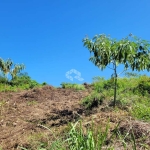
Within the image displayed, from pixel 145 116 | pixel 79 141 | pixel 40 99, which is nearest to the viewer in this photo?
pixel 79 141

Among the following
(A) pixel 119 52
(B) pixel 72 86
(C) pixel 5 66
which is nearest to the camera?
(A) pixel 119 52

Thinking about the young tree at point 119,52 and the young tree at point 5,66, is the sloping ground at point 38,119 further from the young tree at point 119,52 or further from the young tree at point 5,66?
the young tree at point 5,66

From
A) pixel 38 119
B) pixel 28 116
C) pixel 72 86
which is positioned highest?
pixel 72 86

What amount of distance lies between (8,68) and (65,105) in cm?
1913

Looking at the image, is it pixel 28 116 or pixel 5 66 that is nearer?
pixel 28 116

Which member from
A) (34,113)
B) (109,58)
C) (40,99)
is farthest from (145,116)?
(40,99)

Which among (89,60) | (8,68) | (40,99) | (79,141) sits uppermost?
(8,68)

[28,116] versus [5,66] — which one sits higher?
[5,66]

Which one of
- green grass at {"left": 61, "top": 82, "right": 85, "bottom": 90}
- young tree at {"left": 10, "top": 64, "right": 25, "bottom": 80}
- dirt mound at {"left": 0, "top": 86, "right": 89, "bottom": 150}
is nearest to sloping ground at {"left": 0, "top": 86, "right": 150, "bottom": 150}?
dirt mound at {"left": 0, "top": 86, "right": 89, "bottom": 150}

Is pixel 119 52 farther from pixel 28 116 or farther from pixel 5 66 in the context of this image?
pixel 5 66

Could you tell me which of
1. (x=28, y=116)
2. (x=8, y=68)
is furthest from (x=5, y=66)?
(x=28, y=116)

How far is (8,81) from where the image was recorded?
24.5 meters

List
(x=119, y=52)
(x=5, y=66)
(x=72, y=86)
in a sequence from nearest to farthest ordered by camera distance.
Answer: (x=119, y=52)
(x=72, y=86)
(x=5, y=66)

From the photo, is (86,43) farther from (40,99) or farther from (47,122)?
(40,99)
